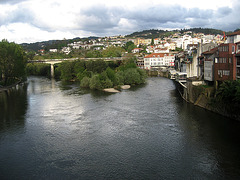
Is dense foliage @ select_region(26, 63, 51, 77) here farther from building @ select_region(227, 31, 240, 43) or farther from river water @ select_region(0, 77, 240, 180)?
building @ select_region(227, 31, 240, 43)

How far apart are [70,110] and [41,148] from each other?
929cm

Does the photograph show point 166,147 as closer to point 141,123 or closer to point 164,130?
point 164,130

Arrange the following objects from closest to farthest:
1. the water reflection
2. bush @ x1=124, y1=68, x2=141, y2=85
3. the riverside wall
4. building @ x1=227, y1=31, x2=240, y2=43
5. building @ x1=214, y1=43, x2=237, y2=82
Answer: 1. the riverside wall
2. the water reflection
3. building @ x1=214, y1=43, x2=237, y2=82
4. building @ x1=227, y1=31, x2=240, y2=43
5. bush @ x1=124, y1=68, x2=141, y2=85

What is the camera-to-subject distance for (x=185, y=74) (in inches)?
1254

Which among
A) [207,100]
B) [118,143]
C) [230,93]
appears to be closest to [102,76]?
[207,100]

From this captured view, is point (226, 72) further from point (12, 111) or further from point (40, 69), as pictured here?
point (40, 69)

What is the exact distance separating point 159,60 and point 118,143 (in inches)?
2245

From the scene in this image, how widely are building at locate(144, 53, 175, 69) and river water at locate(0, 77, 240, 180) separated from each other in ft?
149

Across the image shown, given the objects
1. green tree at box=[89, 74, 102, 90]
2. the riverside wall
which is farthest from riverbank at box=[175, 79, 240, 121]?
green tree at box=[89, 74, 102, 90]

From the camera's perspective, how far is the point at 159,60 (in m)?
70.4

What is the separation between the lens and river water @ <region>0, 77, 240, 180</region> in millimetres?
12500

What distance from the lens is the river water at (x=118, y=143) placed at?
12500mm

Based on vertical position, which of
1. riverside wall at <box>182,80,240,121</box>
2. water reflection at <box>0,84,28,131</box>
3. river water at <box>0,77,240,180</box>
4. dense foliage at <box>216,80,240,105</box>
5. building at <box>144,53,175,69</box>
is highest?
building at <box>144,53,175,69</box>

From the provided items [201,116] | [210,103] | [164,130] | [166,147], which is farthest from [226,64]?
[166,147]
